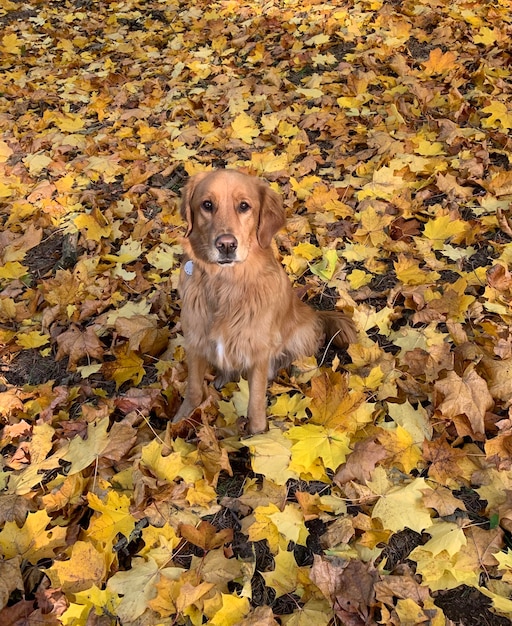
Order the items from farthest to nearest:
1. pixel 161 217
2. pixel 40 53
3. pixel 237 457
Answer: pixel 40 53
pixel 161 217
pixel 237 457

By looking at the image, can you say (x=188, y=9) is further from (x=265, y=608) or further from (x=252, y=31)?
(x=265, y=608)

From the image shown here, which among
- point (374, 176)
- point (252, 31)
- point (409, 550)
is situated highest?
point (252, 31)

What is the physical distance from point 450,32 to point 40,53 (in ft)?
18.4

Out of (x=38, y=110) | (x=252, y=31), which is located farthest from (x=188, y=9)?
(x=38, y=110)

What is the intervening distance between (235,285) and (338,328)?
78cm

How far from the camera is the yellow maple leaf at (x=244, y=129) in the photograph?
192 inches

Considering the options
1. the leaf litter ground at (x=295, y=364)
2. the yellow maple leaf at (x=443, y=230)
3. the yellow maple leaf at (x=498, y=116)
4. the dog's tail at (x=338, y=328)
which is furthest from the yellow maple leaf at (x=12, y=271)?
the yellow maple leaf at (x=498, y=116)

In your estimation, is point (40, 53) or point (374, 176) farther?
point (40, 53)

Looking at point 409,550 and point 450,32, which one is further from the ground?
point 450,32

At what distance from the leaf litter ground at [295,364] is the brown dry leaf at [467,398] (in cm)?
1

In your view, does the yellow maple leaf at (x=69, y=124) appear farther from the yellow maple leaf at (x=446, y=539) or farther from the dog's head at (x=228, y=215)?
the yellow maple leaf at (x=446, y=539)

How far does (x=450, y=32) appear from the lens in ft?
18.1

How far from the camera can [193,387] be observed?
2910mm

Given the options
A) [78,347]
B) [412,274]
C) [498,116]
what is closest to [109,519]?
[78,347]
